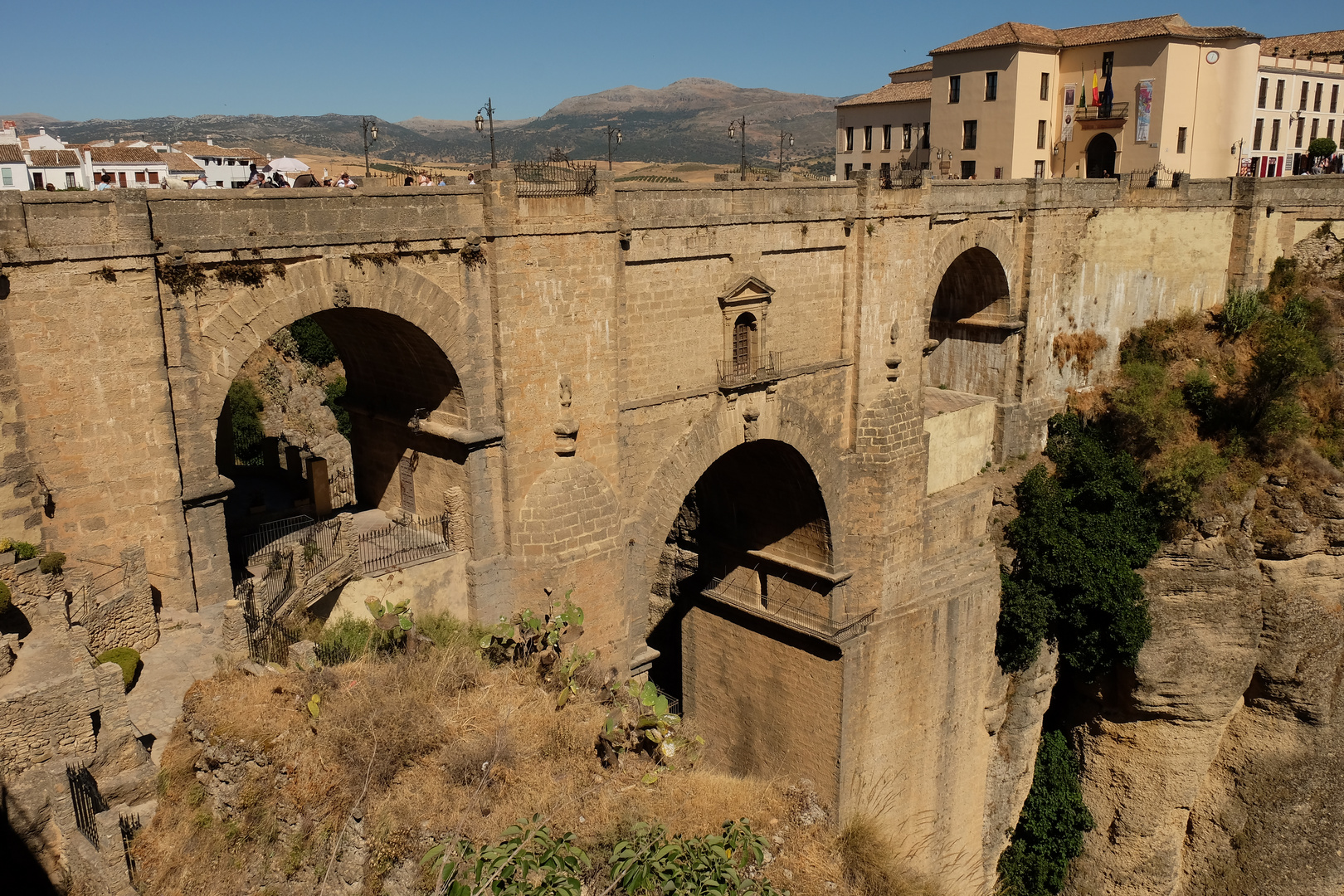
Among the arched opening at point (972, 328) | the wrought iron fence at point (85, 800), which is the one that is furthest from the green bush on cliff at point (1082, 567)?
the wrought iron fence at point (85, 800)

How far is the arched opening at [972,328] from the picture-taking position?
21828mm

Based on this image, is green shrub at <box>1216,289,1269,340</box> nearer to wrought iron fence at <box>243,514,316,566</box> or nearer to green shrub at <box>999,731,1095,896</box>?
green shrub at <box>999,731,1095,896</box>

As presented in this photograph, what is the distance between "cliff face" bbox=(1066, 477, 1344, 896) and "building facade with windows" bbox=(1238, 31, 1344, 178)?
1542 cm

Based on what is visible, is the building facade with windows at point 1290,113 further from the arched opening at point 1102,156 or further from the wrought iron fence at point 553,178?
the wrought iron fence at point 553,178

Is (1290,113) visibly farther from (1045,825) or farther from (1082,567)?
(1045,825)

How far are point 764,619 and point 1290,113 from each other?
29.6 metres

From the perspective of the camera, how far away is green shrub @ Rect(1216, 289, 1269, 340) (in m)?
25.5

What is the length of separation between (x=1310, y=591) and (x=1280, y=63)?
21.4 meters

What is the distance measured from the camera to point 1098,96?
1197 inches

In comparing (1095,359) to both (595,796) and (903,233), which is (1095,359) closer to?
(903,233)

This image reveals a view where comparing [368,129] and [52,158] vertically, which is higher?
[52,158]

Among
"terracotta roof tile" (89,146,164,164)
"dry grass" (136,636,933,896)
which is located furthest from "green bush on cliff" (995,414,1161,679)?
"terracotta roof tile" (89,146,164,164)

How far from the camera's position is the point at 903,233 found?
58.7ft

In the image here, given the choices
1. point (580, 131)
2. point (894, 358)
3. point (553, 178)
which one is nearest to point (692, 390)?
point (553, 178)
